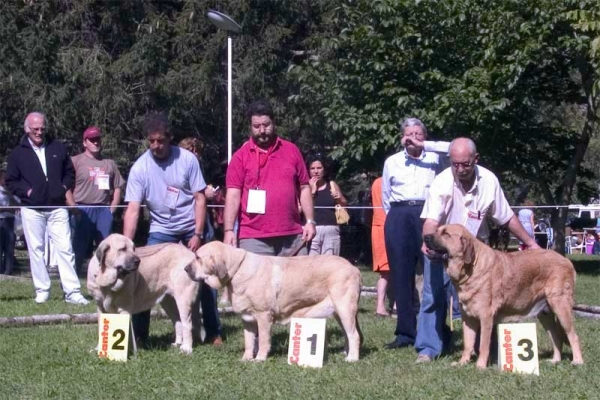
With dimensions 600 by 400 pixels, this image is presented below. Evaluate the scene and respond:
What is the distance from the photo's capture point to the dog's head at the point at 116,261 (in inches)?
306

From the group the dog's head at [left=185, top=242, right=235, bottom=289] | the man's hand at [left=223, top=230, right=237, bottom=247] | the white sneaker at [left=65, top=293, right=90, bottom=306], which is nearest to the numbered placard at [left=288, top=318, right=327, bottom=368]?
the dog's head at [left=185, top=242, right=235, bottom=289]

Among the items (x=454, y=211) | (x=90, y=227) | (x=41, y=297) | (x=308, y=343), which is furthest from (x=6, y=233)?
(x=454, y=211)

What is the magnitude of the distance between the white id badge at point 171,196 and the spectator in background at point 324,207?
209 inches

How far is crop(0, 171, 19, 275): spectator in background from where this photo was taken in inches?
655

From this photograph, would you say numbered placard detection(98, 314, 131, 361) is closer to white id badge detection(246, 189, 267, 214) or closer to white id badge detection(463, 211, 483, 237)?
white id badge detection(246, 189, 267, 214)

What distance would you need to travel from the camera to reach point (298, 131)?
2242 cm

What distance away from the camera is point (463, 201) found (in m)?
7.48

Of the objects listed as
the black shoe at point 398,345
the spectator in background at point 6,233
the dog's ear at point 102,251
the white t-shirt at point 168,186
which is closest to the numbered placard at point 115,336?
the dog's ear at point 102,251

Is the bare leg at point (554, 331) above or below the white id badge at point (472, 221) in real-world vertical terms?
below

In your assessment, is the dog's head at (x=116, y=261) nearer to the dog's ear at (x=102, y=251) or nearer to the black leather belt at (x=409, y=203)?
the dog's ear at (x=102, y=251)

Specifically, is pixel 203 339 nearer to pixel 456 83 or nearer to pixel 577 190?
pixel 456 83

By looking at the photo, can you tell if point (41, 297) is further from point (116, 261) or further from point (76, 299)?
point (116, 261)

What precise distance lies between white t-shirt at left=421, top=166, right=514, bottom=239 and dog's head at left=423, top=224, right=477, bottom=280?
0.29 meters

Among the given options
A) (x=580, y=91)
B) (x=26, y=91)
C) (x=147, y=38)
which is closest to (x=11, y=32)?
(x=26, y=91)
